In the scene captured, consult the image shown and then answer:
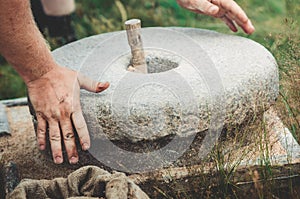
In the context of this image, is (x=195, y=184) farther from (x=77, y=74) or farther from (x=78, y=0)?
(x=78, y=0)

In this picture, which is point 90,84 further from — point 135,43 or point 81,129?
point 135,43

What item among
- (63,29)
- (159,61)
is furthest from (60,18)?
(159,61)

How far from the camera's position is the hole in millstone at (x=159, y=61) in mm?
2594

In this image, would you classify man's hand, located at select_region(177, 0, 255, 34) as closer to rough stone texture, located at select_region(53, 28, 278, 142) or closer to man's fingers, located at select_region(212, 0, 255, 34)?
man's fingers, located at select_region(212, 0, 255, 34)

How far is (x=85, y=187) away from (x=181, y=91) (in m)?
0.50

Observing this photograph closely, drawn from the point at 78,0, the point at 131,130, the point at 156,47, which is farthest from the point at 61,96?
the point at 78,0

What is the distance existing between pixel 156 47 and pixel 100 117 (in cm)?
51

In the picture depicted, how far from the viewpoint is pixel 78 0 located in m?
4.55

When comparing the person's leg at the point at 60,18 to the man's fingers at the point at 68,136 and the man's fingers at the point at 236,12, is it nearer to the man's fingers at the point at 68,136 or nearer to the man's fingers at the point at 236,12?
the man's fingers at the point at 236,12

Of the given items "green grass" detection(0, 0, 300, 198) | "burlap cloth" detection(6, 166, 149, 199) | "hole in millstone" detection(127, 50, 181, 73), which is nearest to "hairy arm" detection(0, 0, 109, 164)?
"burlap cloth" detection(6, 166, 149, 199)

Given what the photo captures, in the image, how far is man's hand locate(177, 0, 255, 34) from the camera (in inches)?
106

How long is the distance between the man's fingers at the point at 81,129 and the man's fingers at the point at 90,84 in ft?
0.31

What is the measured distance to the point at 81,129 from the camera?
92.4 inches

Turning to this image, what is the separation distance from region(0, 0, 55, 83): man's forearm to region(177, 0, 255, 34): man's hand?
710 millimetres
